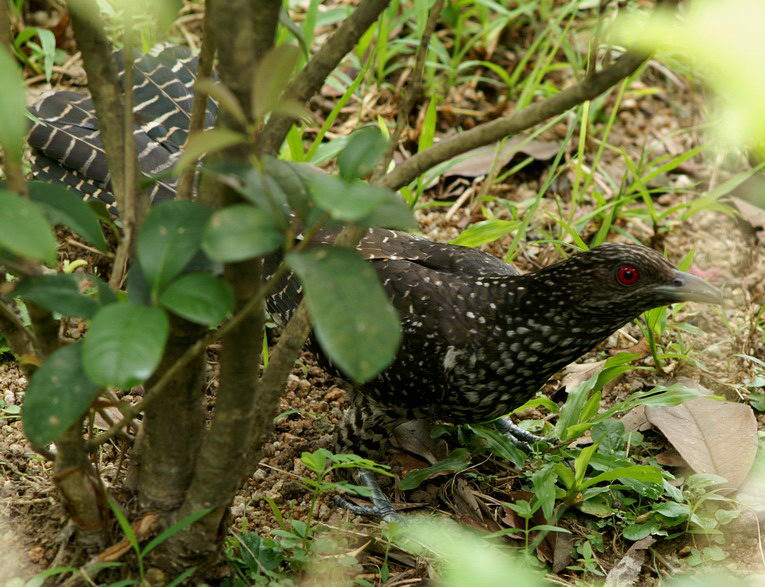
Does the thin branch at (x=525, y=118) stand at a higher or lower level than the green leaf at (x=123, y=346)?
higher

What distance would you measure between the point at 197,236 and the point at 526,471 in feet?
8.72

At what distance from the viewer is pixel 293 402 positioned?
4.44 m

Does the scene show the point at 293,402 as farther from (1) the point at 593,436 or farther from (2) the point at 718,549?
(2) the point at 718,549

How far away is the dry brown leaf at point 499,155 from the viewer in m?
5.78

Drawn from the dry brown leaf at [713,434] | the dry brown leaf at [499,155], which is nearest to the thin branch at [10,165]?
the dry brown leaf at [713,434]

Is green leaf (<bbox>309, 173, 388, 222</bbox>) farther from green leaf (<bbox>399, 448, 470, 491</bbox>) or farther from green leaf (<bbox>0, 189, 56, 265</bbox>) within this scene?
green leaf (<bbox>399, 448, 470, 491</bbox>)

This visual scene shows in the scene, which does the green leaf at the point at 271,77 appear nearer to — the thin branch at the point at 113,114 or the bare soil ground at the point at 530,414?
the thin branch at the point at 113,114

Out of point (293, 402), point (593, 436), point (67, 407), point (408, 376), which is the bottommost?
point (293, 402)

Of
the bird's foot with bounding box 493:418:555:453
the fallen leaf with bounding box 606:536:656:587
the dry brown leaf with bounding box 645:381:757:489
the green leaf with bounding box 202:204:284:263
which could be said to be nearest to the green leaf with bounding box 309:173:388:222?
the green leaf with bounding box 202:204:284:263

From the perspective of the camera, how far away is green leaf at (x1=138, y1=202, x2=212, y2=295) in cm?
183

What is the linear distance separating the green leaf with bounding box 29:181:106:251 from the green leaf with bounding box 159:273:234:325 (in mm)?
356

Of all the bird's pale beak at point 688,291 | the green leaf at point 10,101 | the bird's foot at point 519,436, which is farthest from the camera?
the bird's foot at point 519,436

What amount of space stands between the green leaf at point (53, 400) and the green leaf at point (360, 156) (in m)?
0.74

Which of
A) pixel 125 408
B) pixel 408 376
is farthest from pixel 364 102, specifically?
pixel 125 408
